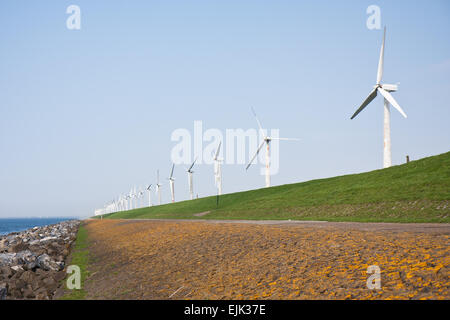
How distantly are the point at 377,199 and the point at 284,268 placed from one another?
24.8m

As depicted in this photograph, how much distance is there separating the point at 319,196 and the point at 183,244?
94.1 feet

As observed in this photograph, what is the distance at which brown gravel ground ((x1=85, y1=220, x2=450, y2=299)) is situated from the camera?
9.61m

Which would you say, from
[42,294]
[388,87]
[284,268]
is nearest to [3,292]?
[42,294]

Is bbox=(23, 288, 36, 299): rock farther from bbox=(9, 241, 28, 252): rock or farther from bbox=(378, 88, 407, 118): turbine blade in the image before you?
bbox=(378, 88, 407, 118): turbine blade

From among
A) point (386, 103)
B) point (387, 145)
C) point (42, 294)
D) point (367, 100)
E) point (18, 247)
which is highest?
point (367, 100)

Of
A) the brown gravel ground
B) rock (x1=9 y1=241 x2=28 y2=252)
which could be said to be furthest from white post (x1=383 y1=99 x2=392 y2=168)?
rock (x1=9 y1=241 x2=28 y2=252)

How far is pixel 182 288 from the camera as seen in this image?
12938mm

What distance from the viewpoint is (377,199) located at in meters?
34.2

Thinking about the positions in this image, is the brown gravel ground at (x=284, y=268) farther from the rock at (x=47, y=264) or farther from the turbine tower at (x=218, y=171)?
the turbine tower at (x=218, y=171)

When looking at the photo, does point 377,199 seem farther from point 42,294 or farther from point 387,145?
point 42,294

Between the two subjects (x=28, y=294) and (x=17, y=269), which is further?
(x=17, y=269)

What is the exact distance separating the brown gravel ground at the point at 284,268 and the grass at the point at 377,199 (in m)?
12.5
